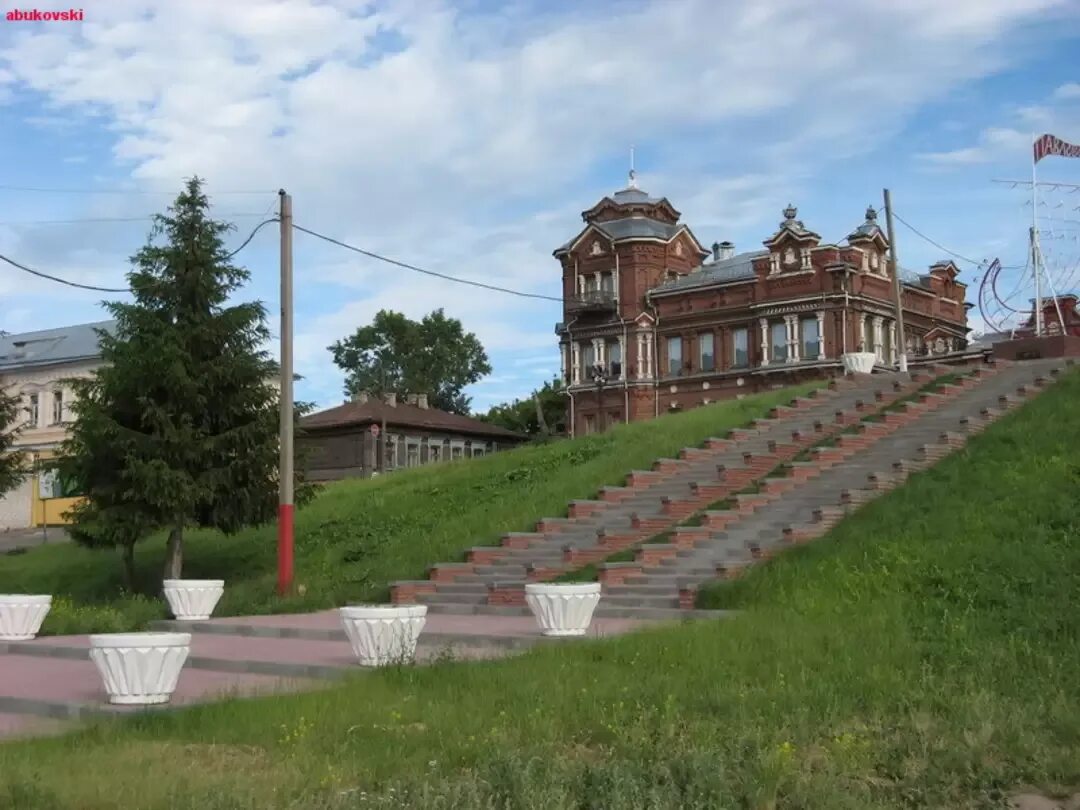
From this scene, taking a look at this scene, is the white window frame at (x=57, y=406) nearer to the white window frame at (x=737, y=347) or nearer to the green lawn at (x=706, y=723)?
the white window frame at (x=737, y=347)

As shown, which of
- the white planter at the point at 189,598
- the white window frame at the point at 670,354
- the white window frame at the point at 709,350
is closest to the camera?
the white planter at the point at 189,598

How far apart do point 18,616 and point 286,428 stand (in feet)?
17.7

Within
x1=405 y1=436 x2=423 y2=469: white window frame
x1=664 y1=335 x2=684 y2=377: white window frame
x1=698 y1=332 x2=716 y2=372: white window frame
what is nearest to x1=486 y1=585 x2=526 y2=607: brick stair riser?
x1=405 y1=436 x2=423 y2=469: white window frame

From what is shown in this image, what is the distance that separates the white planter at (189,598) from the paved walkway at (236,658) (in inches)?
17.3

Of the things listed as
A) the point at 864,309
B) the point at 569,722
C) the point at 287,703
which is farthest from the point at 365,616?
the point at 864,309

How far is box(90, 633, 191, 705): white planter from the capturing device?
8.68 meters

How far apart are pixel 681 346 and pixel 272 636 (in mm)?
47105

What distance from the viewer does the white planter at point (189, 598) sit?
53.2 ft

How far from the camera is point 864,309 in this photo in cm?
5488

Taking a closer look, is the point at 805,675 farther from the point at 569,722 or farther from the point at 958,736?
the point at 569,722

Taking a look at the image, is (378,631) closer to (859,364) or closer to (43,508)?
(859,364)

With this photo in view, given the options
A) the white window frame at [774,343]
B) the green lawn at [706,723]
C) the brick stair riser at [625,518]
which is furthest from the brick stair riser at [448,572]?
the white window frame at [774,343]

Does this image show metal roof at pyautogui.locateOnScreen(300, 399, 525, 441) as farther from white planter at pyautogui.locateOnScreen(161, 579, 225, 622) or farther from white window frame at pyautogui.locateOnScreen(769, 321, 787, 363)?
white planter at pyautogui.locateOnScreen(161, 579, 225, 622)

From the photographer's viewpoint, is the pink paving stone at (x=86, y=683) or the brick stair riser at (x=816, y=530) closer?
the pink paving stone at (x=86, y=683)
